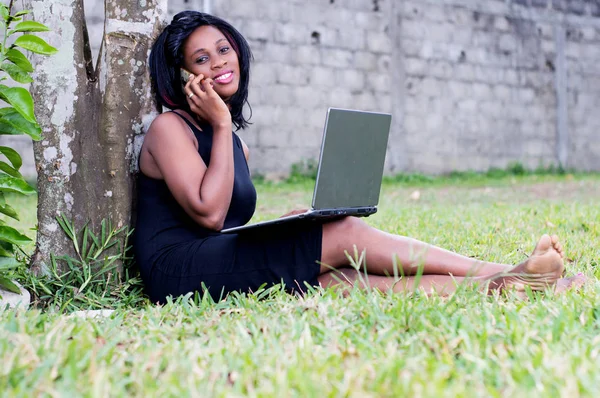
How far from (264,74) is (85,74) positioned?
5779 mm

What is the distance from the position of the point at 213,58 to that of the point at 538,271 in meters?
1.51

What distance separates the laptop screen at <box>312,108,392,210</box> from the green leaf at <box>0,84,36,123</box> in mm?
924

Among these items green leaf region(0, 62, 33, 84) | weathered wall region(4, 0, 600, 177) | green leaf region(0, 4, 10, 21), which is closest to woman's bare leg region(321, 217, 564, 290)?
green leaf region(0, 62, 33, 84)

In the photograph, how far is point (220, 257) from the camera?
262cm

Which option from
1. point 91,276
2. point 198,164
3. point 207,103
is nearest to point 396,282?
point 198,164

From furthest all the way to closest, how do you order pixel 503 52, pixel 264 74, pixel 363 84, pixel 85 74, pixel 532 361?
pixel 503 52 → pixel 363 84 → pixel 264 74 → pixel 85 74 → pixel 532 361

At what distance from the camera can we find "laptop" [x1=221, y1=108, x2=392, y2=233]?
2.35 m

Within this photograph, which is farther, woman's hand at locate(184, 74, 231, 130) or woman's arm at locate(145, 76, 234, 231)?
woman's hand at locate(184, 74, 231, 130)

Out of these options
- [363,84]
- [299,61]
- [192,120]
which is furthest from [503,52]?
[192,120]

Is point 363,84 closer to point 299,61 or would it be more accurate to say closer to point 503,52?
point 299,61

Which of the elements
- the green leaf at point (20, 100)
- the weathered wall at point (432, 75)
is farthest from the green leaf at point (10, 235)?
the weathered wall at point (432, 75)

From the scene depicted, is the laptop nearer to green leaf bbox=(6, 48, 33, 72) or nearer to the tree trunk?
the tree trunk

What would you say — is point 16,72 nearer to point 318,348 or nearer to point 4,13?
point 4,13

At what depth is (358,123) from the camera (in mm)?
2428
